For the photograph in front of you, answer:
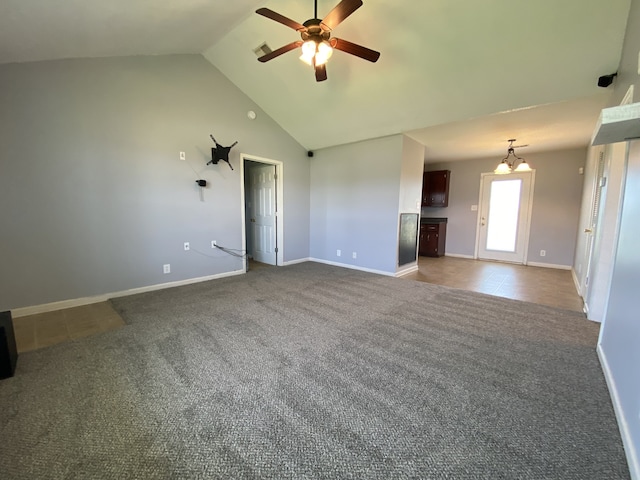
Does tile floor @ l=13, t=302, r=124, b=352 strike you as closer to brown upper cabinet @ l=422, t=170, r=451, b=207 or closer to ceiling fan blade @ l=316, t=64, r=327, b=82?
ceiling fan blade @ l=316, t=64, r=327, b=82

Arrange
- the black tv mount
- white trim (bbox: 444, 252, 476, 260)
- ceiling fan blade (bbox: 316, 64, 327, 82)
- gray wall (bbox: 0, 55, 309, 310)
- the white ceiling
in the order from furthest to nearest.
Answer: white trim (bbox: 444, 252, 476, 260) < the black tv mount < gray wall (bbox: 0, 55, 309, 310) < ceiling fan blade (bbox: 316, 64, 327, 82) < the white ceiling

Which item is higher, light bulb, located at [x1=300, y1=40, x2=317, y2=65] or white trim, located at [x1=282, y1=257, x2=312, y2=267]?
light bulb, located at [x1=300, y1=40, x2=317, y2=65]

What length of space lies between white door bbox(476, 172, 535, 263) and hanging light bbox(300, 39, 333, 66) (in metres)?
5.35

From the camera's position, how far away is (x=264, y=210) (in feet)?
17.5

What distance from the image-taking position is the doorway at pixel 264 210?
200 inches

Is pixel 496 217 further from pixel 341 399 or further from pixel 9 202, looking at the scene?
pixel 9 202

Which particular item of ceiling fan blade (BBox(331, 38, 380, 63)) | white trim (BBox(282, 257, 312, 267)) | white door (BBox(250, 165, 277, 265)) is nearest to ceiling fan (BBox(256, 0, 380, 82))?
ceiling fan blade (BBox(331, 38, 380, 63))

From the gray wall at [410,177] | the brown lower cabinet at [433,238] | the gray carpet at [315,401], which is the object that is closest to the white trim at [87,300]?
the gray carpet at [315,401]

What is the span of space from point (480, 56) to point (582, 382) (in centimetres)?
305

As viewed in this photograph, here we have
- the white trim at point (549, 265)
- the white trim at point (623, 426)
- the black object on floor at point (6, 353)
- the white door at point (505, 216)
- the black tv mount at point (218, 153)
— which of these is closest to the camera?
the white trim at point (623, 426)

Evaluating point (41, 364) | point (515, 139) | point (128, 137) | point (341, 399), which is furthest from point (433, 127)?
point (41, 364)

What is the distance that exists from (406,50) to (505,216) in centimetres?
478

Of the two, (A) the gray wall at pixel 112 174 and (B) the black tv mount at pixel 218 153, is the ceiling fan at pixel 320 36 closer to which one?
(B) the black tv mount at pixel 218 153

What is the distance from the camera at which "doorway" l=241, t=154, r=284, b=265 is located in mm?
5074
